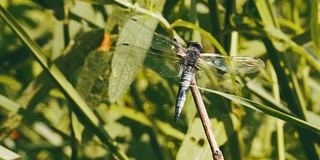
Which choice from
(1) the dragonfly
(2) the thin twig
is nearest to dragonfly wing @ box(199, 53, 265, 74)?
(1) the dragonfly

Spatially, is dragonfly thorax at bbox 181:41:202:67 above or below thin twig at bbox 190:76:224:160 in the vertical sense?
above

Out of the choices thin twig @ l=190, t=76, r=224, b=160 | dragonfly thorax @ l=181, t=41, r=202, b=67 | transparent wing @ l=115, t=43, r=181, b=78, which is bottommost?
thin twig @ l=190, t=76, r=224, b=160

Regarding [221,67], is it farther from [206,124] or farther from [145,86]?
[145,86]

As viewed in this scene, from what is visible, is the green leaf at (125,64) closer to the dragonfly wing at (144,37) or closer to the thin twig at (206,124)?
the dragonfly wing at (144,37)

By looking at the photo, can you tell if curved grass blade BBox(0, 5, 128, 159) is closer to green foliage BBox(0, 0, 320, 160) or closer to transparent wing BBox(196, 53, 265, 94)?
green foliage BBox(0, 0, 320, 160)

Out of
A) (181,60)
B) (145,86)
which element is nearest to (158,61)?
(181,60)
